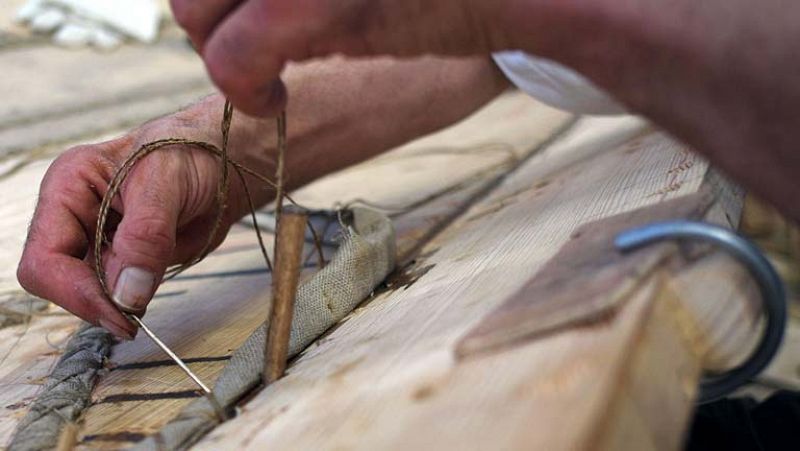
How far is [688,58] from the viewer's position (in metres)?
0.55

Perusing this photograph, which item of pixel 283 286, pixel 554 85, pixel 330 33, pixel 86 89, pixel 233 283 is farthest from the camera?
pixel 86 89

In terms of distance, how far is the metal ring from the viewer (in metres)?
0.56

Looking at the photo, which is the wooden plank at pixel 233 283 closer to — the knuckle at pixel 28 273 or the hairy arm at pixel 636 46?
the knuckle at pixel 28 273

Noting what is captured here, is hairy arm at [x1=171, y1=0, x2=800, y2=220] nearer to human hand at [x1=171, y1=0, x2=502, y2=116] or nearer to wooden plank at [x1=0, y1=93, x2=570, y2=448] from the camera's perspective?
human hand at [x1=171, y1=0, x2=502, y2=116]

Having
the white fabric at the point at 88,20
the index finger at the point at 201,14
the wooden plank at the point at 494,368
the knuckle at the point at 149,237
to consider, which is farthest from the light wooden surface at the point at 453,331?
the white fabric at the point at 88,20

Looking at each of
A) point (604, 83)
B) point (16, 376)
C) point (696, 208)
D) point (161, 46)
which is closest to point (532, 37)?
point (604, 83)

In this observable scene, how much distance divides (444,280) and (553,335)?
0.32 metres

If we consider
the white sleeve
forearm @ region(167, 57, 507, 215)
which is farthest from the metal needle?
the white sleeve

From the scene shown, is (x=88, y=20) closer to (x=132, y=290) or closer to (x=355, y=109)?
(x=355, y=109)

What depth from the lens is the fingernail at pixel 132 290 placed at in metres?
0.92

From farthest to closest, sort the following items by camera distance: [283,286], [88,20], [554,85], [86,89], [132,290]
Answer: [88,20] < [86,89] < [554,85] < [132,290] < [283,286]

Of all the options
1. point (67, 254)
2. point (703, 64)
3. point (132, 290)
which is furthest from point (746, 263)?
point (67, 254)

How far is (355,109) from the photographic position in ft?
4.51

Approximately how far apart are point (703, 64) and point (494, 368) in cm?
21
